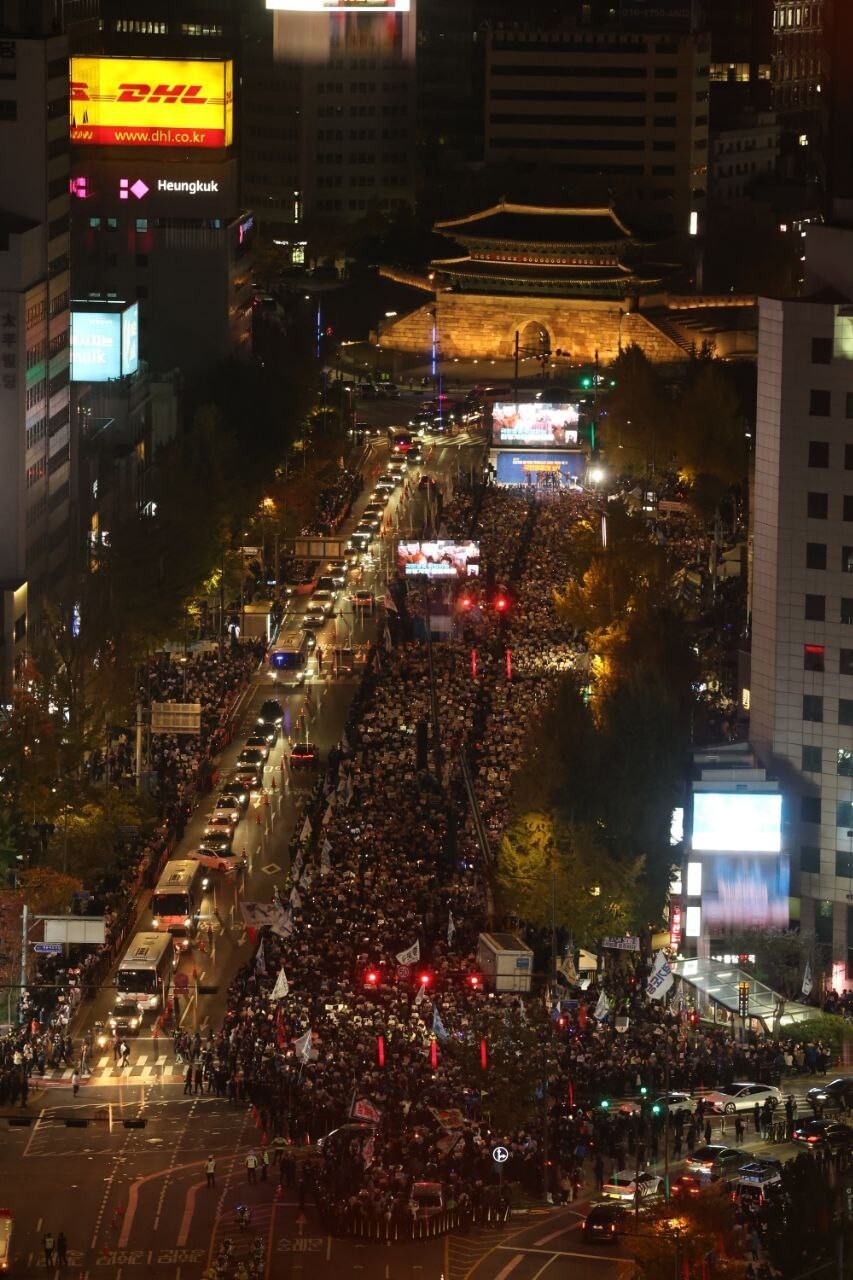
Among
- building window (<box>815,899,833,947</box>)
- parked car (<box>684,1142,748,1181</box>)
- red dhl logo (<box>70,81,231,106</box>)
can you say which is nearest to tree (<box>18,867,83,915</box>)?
building window (<box>815,899,833,947</box>)

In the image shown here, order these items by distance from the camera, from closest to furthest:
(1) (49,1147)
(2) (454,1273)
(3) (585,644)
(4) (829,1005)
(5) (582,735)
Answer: (2) (454,1273)
(1) (49,1147)
(4) (829,1005)
(5) (582,735)
(3) (585,644)

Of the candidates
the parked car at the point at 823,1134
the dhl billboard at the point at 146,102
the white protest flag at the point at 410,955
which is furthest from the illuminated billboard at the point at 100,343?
the parked car at the point at 823,1134

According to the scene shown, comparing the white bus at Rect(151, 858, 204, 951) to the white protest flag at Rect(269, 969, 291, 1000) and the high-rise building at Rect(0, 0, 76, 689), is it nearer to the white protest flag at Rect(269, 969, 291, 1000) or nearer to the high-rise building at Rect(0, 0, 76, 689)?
the white protest flag at Rect(269, 969, 291, 1000)

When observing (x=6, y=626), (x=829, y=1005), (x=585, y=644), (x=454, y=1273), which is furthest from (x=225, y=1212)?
(x=585, y=644)

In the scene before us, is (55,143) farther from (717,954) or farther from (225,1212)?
(225,1212)

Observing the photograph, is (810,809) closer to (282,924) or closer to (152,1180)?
(282,924)

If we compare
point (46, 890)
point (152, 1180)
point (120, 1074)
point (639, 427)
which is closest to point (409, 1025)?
point (120, 1074)
